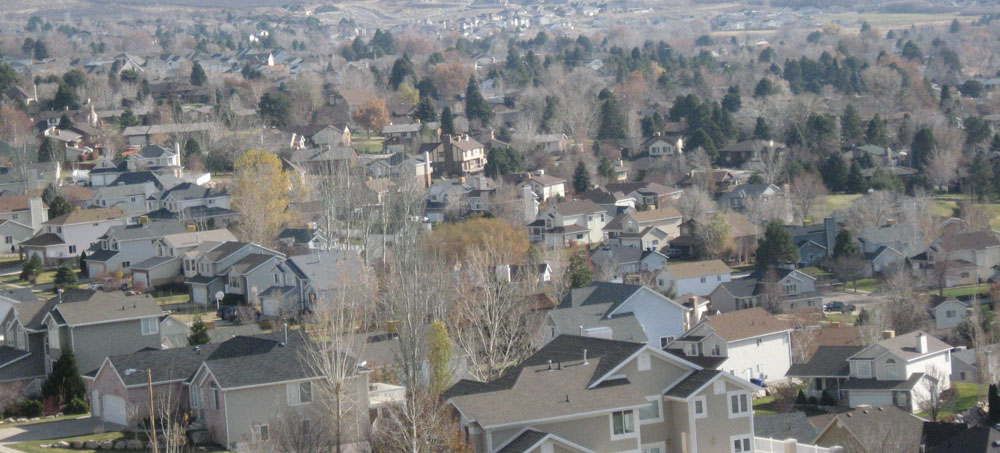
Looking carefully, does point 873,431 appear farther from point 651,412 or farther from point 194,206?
point 194,206

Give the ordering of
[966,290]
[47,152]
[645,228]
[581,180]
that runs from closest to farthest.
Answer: [966,290] < [645,228] < [581,180] < [47,152]

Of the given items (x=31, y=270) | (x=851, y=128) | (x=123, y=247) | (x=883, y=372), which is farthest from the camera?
(x=851, y=128)

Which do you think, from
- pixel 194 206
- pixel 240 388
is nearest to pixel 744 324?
pixel 240 388

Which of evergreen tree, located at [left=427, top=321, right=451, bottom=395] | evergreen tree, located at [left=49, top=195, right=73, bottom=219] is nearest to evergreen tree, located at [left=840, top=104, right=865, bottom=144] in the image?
evergreen tree, located at [left=49, top=195, right=73, bottom=219]

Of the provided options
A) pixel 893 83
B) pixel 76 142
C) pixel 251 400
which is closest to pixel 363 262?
pixel 251 400

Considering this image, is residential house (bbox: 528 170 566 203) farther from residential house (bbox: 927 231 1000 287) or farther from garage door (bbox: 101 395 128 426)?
garage door (bbox: 101 395 128 426)

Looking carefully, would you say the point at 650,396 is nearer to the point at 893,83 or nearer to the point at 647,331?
the point at 647,331
